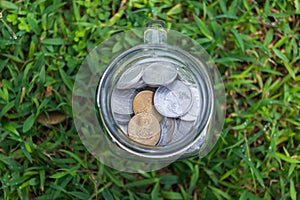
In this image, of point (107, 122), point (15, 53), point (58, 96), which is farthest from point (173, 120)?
point (15, 53)

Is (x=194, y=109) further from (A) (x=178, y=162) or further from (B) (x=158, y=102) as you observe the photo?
(A) (x=178, y=162)

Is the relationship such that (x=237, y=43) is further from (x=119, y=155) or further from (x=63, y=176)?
(x=63, y=176)

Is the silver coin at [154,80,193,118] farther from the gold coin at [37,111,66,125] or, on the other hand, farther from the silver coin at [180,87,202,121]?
the gold coin at [37,111,66,125]

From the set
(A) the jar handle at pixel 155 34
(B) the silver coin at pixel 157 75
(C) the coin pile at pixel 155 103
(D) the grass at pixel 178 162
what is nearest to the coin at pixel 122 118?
(C) the coin pile at pixel 155 103

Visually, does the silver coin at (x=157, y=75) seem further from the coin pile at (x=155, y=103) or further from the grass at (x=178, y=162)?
the grass at (x=178, y=162)

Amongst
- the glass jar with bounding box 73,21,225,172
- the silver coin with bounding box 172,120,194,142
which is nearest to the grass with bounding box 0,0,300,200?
the glass jar with bounding box 73,21,225,172

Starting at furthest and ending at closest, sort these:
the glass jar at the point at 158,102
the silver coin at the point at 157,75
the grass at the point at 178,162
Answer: the grass at the point at 178,162 → the silver coin at the point at 157,75 → the glass jar at the point at 158,102
